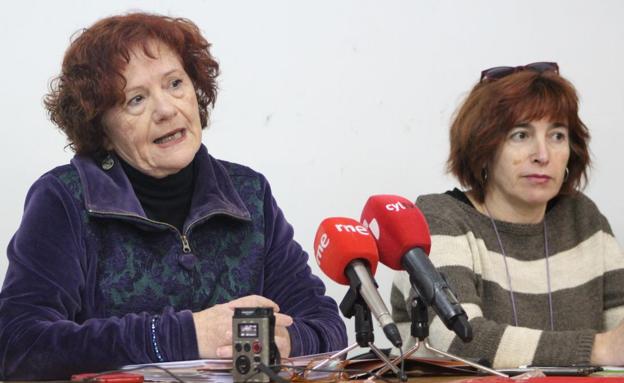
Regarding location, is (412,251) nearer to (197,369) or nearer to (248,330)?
(248,330)

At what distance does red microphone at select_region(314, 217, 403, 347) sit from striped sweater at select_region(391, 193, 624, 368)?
785mm

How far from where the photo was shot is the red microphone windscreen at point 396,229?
4.86 ft

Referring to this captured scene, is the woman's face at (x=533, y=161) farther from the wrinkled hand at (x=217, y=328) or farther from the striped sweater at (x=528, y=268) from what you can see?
the wrinkled hand at (x=217, y=328)

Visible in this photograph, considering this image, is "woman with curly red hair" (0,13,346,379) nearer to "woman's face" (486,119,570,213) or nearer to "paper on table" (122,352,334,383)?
"paper on table" (122,352,334,383)

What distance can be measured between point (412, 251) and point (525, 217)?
1.15 m

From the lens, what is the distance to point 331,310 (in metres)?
2.21

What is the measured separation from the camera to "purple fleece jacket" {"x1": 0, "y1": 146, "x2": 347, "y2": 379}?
1842mm

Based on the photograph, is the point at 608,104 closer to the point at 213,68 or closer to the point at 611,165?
the point at 611,165

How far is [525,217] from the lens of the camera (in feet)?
8.39

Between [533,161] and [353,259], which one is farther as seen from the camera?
[533,161]

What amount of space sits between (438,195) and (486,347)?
1.65ft

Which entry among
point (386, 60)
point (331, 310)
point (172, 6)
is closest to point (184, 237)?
point (331, 310)

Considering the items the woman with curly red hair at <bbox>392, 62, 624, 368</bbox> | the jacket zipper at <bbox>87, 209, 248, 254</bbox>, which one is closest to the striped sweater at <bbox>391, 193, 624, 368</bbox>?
the woman with curly red hair at <bbox>392, 62, 624, 368</bbox>

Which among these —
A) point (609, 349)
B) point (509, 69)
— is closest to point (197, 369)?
point (609, 349)
